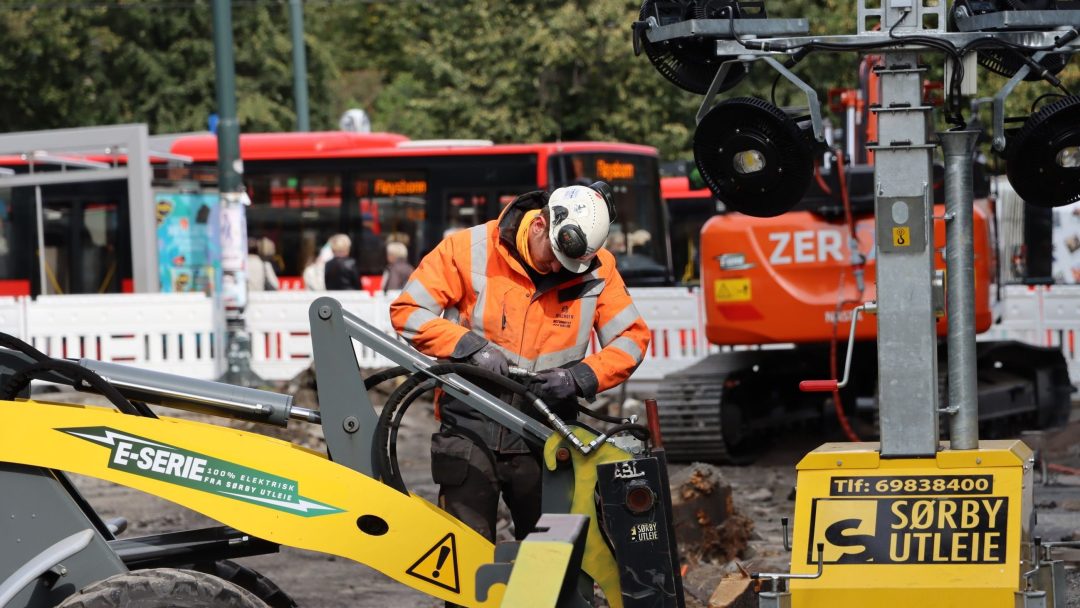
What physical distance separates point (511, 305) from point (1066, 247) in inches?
832

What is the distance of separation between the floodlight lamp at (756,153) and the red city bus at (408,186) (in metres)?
18.0

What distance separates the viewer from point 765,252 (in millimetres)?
12188

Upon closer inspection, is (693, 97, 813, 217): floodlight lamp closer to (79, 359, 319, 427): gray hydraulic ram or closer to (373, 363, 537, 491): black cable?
(373, 363, 537, 491): black cable

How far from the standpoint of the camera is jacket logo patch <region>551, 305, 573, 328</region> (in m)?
5.89

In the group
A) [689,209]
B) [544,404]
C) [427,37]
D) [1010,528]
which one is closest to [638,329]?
[544,404]

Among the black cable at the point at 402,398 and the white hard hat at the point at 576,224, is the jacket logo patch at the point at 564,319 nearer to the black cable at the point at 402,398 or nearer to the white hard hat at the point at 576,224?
the white hard hat at the point at 576,224

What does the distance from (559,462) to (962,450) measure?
126cm

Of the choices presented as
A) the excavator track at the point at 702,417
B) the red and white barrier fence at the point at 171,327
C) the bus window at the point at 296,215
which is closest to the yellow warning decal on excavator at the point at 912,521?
the excavator track at the point at 702,417

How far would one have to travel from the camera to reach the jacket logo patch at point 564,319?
5.89 metres

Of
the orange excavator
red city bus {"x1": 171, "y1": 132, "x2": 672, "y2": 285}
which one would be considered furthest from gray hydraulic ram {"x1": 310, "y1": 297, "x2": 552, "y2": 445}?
red city bus {"x1": 171, "y1": 132, "x2": 672, "y2": 285}

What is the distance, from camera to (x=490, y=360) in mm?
5633

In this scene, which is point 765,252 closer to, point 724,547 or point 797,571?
point 724,547

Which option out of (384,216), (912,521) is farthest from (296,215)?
(912,521)

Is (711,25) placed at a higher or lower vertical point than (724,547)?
higher
